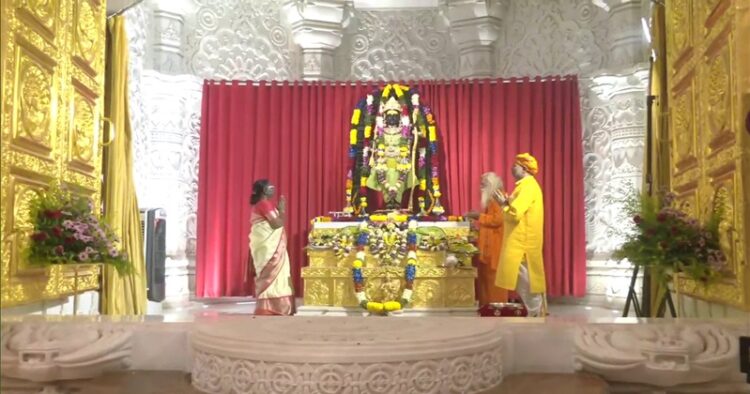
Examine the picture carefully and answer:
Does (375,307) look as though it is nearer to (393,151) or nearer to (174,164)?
(393,151)

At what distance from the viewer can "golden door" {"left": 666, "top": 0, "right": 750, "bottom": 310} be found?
3086 millimetres

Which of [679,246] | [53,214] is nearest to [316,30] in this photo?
[53,214]

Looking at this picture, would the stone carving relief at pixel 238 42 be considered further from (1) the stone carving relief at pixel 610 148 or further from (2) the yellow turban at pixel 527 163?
(1) the stone carving relief at pixel 610 148

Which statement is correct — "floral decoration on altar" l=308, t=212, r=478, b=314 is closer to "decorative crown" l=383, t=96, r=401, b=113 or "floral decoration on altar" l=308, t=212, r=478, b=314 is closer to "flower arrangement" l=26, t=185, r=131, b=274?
"decorative crown" l=383, t=96, r=401, b=113

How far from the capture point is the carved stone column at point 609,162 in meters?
6.72

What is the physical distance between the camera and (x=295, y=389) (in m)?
2.19

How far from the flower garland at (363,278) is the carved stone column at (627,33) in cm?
307

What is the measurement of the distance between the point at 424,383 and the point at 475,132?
562cm

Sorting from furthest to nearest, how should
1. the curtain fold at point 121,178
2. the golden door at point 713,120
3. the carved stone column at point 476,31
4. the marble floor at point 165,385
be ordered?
the carved stone column at point 476,31
the curtain fold at point 121,178
the golden door at point 713,120
the marble floor at point 165,385

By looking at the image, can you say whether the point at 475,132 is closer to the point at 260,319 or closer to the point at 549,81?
the point at 549,81

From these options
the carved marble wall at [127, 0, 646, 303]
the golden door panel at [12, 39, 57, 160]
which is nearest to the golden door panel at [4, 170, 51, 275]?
the golden door panel at [12, 39, 57, 160]

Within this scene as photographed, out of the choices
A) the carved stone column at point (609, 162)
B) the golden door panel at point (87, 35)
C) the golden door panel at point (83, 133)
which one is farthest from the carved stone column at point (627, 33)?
the golden door panel at point (83, 133)

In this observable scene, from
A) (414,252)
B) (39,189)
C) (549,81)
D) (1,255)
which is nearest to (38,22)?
(39,189)

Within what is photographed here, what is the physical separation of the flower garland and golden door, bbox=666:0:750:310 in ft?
9.04
